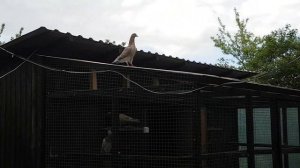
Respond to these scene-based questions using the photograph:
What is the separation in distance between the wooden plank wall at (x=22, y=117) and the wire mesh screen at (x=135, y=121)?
18 centimetres

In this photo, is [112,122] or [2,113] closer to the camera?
[112,122]

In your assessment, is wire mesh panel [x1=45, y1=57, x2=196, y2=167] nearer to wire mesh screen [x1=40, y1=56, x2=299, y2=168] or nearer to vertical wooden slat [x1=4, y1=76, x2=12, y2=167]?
wire mesh screen [x1=40, y1=56, x2=299, y2=168]

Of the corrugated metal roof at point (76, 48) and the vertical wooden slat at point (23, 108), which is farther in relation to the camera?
the vertical wooden slat at point (23, 108)

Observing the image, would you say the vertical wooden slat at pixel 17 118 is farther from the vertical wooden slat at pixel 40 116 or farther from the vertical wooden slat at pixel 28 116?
the vertical wooden slat at pixel 40 116

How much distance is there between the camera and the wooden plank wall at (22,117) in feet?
24.9

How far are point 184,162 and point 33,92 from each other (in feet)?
9.17

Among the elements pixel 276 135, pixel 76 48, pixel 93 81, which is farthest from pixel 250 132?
pixel 76 48

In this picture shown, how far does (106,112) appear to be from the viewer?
746 centimetres

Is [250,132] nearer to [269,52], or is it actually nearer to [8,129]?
[8,129]

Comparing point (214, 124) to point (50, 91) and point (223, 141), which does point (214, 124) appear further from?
point (50, 91)

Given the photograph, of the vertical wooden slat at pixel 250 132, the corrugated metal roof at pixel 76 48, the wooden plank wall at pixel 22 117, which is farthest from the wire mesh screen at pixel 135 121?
the corrugated metal roof at pixel 76 48

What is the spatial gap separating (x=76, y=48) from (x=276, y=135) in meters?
3.33

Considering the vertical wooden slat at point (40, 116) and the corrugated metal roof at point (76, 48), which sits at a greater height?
the corrugated metal roof at point (76, 48)

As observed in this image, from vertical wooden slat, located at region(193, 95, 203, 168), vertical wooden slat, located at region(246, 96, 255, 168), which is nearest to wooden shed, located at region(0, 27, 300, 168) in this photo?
vertical wooden slat, located at region(246, 96, 255, 168)
